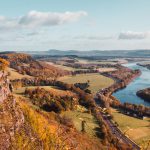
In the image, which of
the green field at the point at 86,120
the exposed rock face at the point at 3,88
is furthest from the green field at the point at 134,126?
the exposed rock face at the point at 3,88

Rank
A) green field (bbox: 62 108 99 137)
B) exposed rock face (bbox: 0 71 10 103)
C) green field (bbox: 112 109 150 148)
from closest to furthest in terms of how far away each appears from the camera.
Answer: exposed rock face (bbox: 0 71 10 103) < green field (bbox: 62 108 99 137) < green field (bbox: 112 109 150 148)

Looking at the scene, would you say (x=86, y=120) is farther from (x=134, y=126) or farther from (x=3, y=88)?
(x=3, y=88)

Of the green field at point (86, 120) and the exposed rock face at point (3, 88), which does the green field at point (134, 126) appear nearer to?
the green field at point (86, 120)

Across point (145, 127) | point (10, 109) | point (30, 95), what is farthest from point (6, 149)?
point (30, 95)

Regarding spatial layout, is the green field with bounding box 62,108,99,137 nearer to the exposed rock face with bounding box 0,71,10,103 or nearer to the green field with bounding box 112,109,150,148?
the green field with bounding box 112,109,150,148

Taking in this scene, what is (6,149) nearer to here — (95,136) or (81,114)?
Result: (95,136)

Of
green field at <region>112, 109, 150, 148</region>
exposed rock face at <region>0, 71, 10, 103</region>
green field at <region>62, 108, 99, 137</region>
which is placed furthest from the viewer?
green field at <region>112, 109, 150, 148</region>

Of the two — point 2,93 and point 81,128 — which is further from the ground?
point 2,93

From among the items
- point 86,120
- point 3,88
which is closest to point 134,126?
point 86,120

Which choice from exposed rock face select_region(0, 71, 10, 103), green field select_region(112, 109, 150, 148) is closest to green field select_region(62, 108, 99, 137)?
green field select_region(112, 109, 150, 148)
